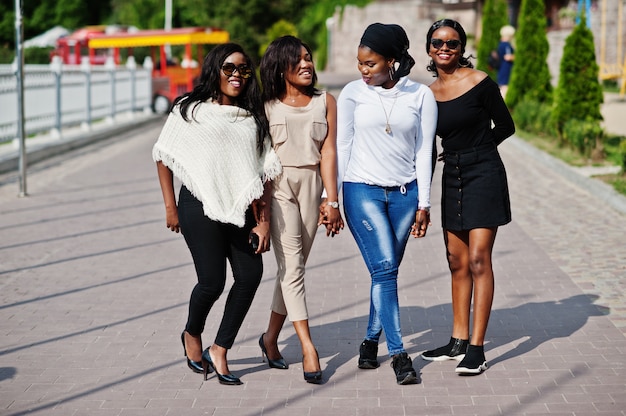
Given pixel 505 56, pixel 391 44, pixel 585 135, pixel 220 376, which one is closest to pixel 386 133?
pixel 391 44

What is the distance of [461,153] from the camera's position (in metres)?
5.27

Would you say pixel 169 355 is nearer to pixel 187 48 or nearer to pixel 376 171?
pixel 376 171

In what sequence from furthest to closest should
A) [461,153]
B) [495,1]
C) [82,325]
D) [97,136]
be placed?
[495,1]
[97,136]
[82,325]
[461,153]

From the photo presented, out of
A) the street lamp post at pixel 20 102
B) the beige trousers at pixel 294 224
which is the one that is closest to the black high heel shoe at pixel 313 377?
the beige trousers at pixel 294 224

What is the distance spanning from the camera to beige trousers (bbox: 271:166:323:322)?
499 centimetres

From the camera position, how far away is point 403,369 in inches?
199

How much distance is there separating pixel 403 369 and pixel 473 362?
416mm

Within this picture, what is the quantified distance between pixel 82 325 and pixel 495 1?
2262 cm

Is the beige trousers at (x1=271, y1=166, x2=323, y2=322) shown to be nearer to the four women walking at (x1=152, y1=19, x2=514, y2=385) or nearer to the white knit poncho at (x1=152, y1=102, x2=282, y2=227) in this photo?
the four women walking at (x1=152, y1=19, x2=514, y2=385)

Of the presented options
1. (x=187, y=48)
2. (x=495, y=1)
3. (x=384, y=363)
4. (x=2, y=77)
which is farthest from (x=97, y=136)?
(x=384, y=363)

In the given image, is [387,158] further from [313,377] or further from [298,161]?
[313,377]

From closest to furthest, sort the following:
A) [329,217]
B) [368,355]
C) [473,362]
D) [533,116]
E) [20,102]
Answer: [329,217] → [473,362] → [368,355] → [20,102] → [533,116]

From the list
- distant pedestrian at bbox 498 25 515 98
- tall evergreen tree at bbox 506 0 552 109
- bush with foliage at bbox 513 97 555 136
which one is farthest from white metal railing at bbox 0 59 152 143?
tall evergreen tree at bbox 506 0 552 109

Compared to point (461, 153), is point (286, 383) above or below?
below
